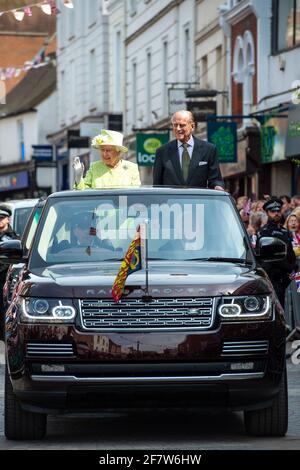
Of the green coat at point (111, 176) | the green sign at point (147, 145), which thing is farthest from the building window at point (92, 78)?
the green coat at point (111, 176)

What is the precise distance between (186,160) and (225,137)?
18.6 m

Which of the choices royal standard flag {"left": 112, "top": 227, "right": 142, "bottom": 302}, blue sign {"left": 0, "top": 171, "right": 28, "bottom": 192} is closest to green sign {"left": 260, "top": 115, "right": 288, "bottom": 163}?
royal standard flag {"left": 112, "top": 227, "right": 142, "bottom": 302}

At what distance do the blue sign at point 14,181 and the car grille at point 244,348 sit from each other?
201 feet

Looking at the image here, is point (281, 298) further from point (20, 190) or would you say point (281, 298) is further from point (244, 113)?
point (20, 190)

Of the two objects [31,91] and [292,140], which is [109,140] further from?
[31,91]

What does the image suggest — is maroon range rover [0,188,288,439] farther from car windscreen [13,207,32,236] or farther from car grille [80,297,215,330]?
car windscreen [13,207,32,236]

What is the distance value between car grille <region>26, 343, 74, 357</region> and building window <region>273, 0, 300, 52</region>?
21470mm

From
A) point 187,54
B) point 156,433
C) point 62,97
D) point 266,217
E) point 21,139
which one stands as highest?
point 187,54

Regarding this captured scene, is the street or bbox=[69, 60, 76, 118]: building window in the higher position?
bbox=[69, 60, 76, 118]: building window

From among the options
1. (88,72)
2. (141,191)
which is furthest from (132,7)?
(141,191)

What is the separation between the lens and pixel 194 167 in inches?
540

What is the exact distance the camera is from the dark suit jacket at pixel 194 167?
13.7m

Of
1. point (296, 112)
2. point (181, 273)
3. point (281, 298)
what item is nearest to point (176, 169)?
point (281, 298)

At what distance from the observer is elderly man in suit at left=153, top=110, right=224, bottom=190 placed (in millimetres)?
13680
